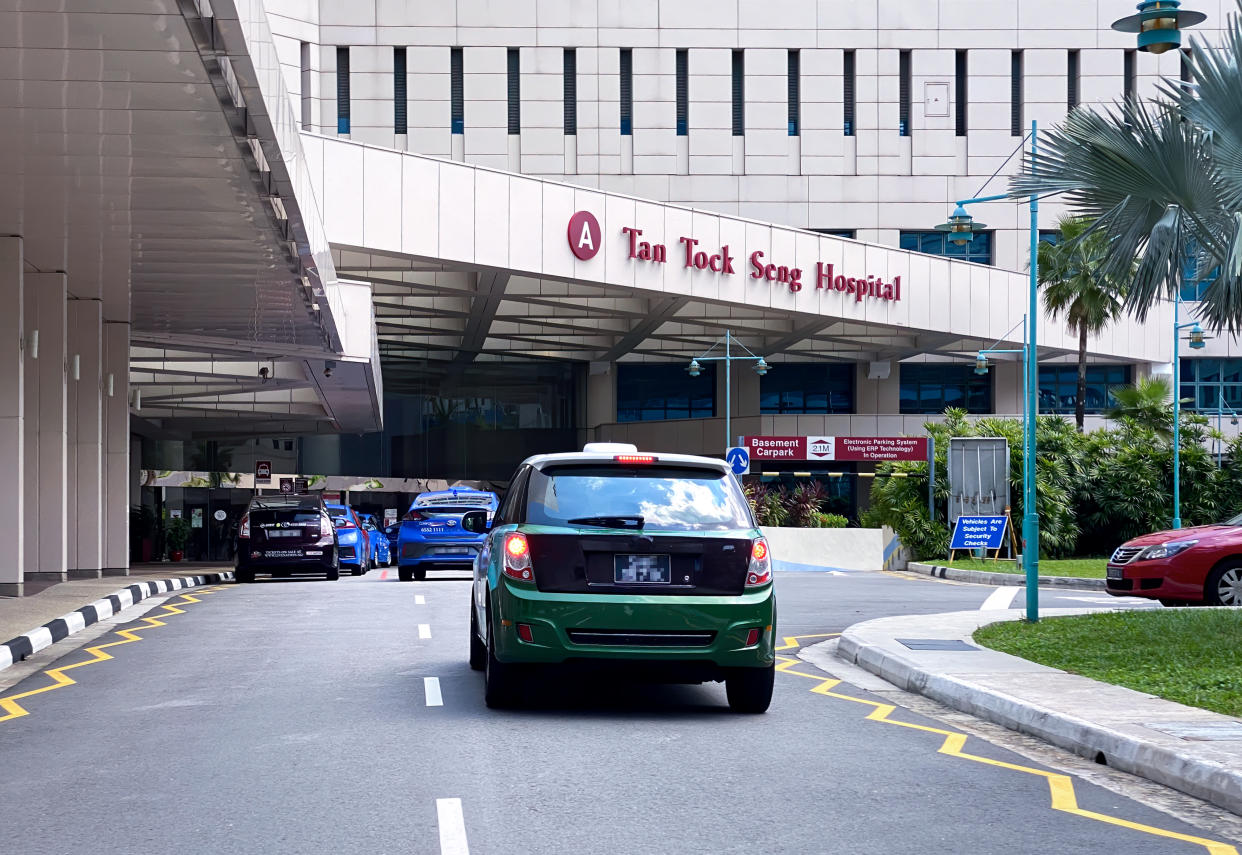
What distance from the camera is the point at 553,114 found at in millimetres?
51438

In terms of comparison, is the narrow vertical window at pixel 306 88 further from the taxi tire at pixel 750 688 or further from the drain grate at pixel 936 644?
the taxi tire at pixel 750 688

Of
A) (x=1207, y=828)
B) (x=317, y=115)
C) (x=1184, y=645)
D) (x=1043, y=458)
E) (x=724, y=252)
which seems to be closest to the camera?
(x=1207, y=828)

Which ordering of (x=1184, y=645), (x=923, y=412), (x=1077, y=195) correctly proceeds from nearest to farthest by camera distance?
(x=1184, y=645) → (x=1077, y=195) → (x=923, y=412)

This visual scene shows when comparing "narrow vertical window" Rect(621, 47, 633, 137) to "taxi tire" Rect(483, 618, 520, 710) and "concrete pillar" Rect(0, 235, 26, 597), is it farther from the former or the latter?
"taxi tire" Rect(483, 618, 520, 710)

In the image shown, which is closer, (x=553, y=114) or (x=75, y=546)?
(x=75, y=546)

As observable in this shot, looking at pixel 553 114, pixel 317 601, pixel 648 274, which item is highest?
pixel 553 114

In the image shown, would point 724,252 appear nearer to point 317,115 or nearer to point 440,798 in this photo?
point 317,115

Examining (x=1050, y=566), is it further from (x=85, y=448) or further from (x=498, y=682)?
(x=498, y=682)

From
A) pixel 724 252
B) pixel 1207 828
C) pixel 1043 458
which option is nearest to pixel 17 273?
pixel 1207 828

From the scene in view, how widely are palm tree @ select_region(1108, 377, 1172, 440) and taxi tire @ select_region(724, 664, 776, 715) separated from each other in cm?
3315

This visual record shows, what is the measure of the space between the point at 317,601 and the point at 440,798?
557 inches

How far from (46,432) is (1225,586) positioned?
724 inches

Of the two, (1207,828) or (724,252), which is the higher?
(724,252)

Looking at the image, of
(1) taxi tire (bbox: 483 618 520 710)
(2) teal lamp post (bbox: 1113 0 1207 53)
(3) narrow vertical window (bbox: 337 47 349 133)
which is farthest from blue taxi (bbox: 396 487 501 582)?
(3) narrow vertical window (bbox: 337 47 349 133)
